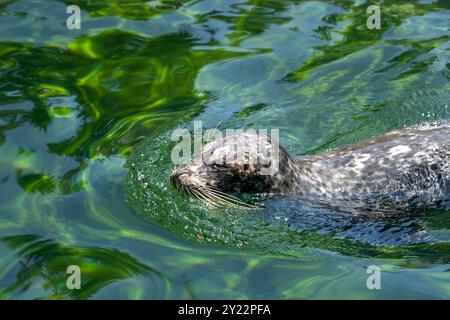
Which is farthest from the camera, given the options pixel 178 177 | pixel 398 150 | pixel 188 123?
pixel 188 123

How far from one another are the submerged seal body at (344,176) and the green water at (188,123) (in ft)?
0.62

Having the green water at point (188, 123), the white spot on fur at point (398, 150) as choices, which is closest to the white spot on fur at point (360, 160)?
the white spot on fur at point (398, 150)

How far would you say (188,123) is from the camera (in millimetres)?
9055

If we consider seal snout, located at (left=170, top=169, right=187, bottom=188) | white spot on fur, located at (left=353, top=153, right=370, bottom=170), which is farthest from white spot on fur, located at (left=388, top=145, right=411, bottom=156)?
seal snout, located at (left=170, top=169, right=187, bottom=188)

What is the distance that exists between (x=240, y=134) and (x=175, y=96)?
2.17 metres

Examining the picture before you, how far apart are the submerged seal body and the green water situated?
188mm

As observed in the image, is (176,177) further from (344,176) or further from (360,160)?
(360,160)

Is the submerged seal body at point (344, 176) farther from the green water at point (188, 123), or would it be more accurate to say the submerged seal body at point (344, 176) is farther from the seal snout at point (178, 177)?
the green water at point (188, 123)

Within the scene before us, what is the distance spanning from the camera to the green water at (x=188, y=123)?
6699 millimetres

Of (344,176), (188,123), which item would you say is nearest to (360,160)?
(344,176)

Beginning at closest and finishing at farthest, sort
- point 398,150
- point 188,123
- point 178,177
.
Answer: point 178,177, point 398,150, point 188,123

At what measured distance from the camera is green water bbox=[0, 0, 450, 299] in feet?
22.0

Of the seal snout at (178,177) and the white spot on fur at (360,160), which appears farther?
the white spot on fur at (360,160)

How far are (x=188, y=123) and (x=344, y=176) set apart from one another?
2077mm
